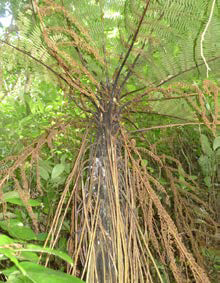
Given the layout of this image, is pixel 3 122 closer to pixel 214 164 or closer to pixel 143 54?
pixel 143 54

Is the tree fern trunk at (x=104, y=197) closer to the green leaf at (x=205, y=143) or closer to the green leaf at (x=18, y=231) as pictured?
the green leaf at (x=18, y=231)

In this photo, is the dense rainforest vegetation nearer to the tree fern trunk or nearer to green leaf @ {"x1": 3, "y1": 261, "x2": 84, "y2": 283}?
the tree fern trunk

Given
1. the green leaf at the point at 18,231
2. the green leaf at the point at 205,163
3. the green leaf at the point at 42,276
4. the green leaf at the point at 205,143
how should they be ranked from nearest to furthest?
the green leaf at the point at 42,276 → the green leaf at the point at 18,231 → the green leaf at the point at 205,143 → the green leaf at the point at 205,163

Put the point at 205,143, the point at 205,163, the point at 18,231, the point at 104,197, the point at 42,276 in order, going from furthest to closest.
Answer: the point at 205,163, the point at 205,143, the point at 104,197, the point at 18,231, the point at 42,276

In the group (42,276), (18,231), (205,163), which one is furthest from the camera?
(205,163)

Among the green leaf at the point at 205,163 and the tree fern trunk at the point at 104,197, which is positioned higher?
the green leaf at the point at 205,163

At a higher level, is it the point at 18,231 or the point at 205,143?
the point at 205,143

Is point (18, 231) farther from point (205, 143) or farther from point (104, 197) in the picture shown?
point (205, 143)

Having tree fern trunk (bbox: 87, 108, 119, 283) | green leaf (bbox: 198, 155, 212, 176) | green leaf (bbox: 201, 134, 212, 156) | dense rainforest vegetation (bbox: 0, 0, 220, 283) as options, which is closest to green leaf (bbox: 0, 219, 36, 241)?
dense rainforest vegetation (bbox: 0, 0, 220, 283)

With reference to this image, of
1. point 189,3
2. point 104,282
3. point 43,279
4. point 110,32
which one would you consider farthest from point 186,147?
point 43,279

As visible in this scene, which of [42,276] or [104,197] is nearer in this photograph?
[42,276]

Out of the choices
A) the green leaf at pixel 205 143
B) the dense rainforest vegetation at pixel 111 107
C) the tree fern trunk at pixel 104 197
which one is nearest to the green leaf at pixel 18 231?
the dense rainforest vegetation at pixel 111 107

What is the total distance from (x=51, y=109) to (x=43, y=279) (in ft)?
4.30

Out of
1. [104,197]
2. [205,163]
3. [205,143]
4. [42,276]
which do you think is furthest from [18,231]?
[205,163]
